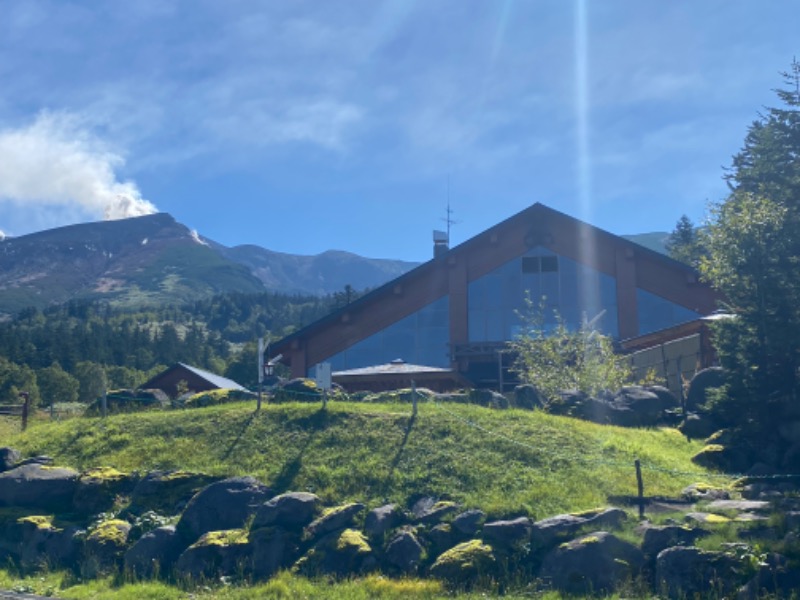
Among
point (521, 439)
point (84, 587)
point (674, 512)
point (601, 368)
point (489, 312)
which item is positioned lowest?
point (84, 587)

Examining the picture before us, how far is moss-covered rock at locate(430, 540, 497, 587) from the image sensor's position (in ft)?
41.5

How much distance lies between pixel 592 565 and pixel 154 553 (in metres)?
7.24

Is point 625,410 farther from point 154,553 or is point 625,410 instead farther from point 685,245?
point 685,245

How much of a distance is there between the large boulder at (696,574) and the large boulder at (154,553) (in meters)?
7.90

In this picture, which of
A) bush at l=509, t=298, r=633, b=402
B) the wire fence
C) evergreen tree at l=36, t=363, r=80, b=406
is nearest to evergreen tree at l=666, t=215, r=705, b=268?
bush at l=509, t=298, r=633, b=402

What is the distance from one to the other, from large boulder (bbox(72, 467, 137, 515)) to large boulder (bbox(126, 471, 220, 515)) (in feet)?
1.40

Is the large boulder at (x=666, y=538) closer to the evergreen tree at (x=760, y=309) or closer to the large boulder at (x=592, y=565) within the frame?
the large boulder at (x=592, y=565)

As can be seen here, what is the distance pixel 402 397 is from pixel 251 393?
425cm

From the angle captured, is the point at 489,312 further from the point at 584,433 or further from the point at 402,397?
the point at 584,433

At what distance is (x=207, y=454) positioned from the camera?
1842cm

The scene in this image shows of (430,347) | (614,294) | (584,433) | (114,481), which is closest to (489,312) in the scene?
(430,347)

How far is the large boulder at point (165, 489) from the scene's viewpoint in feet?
54.6

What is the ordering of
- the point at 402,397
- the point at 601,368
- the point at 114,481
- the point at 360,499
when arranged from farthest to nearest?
the point at 601,368 < the point at 402,397 < the point at 114,481 < the point at 360,499

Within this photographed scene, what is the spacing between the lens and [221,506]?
15391mm
